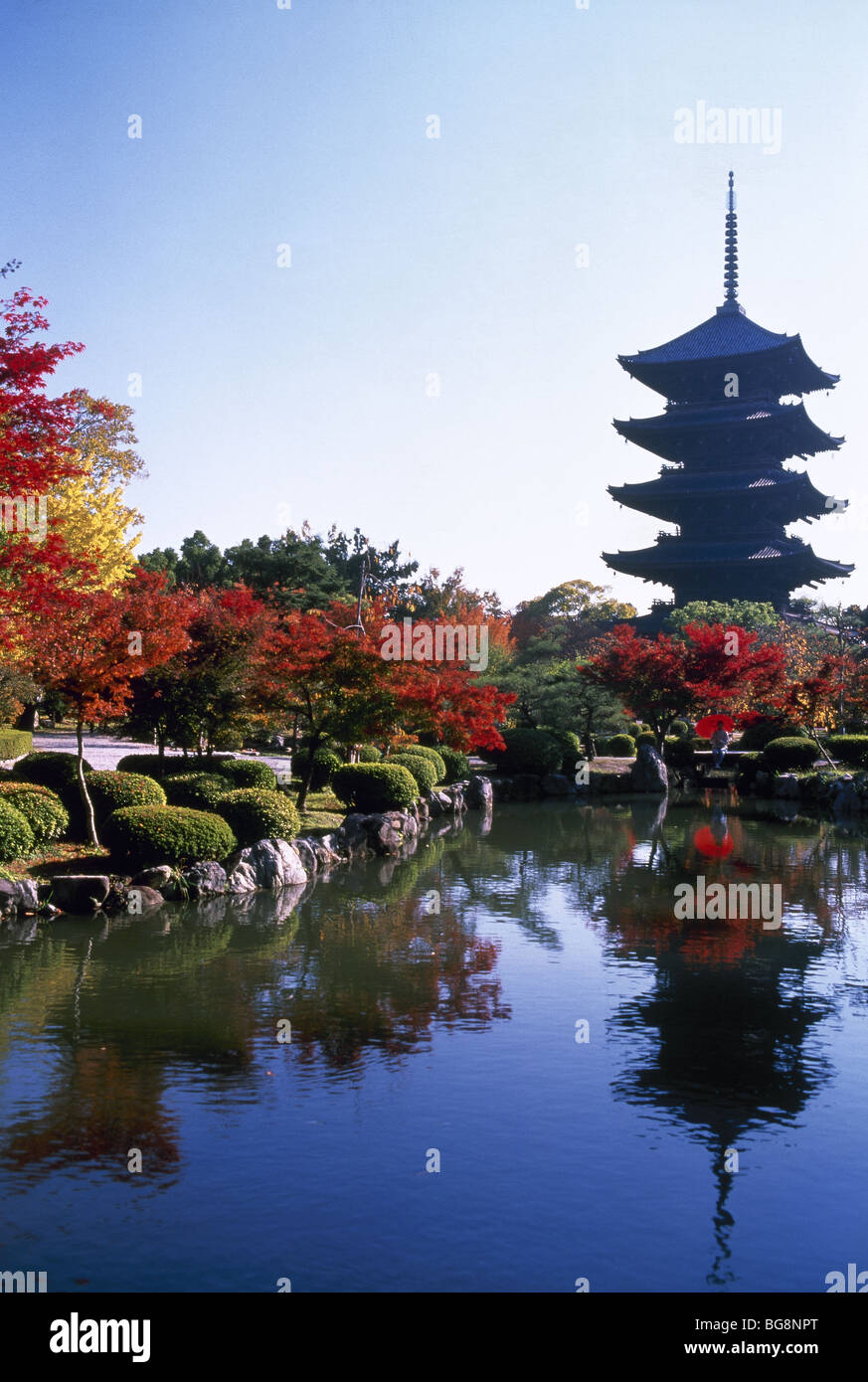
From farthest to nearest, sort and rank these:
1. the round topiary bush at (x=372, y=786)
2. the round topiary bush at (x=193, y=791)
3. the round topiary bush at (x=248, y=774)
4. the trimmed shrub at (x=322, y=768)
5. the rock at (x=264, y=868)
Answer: the trimmed shrub at (x=322, y=768) < the round topiary bush at (x=372, y=786) < the round topiary bush at (x=248, y=774) < the round topiary bush at (x=193, y=791) < the rock at (x=264, y=868)

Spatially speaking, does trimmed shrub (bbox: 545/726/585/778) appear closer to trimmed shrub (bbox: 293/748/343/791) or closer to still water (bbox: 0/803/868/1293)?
trimmed shrub (bbox: 293/748/343/791)

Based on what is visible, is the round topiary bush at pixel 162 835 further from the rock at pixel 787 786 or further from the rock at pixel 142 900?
the rock at pixel 787 786

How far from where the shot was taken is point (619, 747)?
38.7 meters

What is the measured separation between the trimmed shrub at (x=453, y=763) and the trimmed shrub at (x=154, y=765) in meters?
9.73

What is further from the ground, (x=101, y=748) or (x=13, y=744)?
(x=13, y=744)

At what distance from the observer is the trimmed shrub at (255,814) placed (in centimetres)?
1585

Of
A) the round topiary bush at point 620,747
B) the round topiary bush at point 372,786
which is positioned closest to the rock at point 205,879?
the round topiary bush at point 372,786

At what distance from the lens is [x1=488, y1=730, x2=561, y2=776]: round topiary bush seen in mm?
31594

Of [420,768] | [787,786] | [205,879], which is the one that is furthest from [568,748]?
[205,879]

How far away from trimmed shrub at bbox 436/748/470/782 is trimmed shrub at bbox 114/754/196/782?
9.73 metres

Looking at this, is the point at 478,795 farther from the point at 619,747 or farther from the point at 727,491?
the point at 727,491

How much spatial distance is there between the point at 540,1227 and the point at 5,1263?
2.49 metres

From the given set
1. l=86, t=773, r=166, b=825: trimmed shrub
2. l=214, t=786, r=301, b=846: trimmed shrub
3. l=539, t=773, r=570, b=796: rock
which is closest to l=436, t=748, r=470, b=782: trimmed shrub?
l=539, t=773, r=570, b=796: rock

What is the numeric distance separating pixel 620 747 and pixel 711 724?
322 cm
